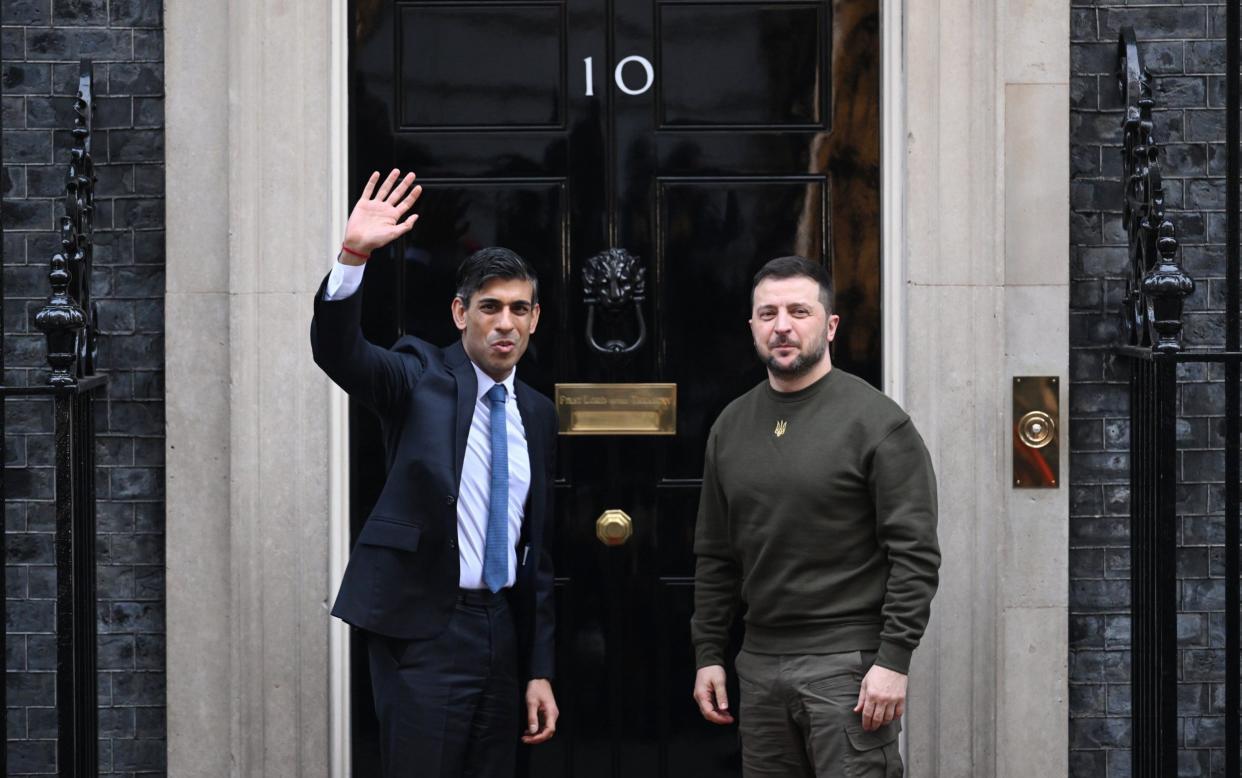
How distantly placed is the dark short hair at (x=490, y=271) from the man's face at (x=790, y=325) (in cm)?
61

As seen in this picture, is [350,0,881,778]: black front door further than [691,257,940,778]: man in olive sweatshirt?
Yes

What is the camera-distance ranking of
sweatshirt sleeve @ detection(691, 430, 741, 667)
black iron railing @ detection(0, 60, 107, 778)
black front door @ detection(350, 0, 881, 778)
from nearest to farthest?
sweatshirt sleeve @ detection(691, 430, 741, 667)
black iron railing @ detection(0, 60, 107, 778)
black front door @ detection(350, 0, 881, 778)

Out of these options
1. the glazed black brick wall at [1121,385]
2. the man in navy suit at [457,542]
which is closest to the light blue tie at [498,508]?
the man in navy suit at [457,542]

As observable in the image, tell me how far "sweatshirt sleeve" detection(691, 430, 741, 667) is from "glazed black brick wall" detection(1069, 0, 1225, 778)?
1458 mm

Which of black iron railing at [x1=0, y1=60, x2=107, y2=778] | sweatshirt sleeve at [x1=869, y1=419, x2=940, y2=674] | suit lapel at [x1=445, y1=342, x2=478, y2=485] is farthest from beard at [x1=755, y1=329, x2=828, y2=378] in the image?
black iron railing at [x1=0, y1=60, x2=107, y2=778]

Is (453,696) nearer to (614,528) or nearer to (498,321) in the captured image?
(498,321)

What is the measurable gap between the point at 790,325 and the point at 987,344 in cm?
128

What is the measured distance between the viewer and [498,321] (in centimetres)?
380

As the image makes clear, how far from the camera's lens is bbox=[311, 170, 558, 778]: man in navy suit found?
3721mm

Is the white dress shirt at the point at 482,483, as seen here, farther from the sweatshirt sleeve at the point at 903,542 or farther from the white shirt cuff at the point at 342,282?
the sweatshirt sleeve at the point at 903,542

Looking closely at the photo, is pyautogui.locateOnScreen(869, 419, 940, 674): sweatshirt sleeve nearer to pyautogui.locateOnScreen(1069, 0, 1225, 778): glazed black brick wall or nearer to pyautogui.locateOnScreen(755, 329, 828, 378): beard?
pyautogui.locateOnScreen(755, 329, 828, 378): beard

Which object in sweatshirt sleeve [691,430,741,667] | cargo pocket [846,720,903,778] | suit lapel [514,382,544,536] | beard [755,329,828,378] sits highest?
beard [755,329,828,378]

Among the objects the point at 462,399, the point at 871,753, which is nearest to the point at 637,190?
the point at 462,399

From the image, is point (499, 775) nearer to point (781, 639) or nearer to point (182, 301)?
point (781, 639)
